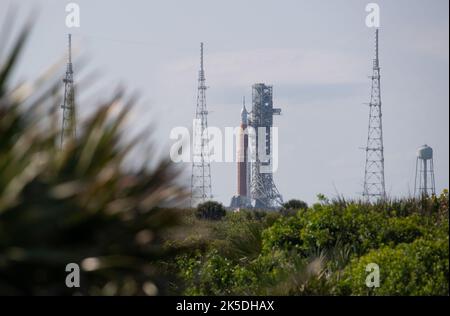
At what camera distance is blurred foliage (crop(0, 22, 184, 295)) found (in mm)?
5980

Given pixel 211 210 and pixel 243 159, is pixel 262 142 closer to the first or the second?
pixel 243 159

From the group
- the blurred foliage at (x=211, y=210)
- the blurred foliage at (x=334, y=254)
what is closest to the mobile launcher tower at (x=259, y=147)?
the blurred foliage at (x=211, y=210)

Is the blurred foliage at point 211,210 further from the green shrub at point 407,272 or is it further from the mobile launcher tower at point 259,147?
the mobile launcher tower at point 259,147

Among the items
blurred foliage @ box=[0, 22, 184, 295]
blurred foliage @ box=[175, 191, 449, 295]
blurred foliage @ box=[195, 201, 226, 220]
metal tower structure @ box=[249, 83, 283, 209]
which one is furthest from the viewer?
metal tower structure @ box=[249, 83, 283, 209]

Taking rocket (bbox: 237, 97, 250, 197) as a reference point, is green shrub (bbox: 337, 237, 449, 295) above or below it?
below

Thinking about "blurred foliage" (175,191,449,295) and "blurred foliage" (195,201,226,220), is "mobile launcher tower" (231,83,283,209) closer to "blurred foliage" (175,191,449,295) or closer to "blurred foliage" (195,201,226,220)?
"blurred foliage" (195,201,226,220)

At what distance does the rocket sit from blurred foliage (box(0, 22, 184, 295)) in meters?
122

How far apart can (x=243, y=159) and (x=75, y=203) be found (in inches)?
5224

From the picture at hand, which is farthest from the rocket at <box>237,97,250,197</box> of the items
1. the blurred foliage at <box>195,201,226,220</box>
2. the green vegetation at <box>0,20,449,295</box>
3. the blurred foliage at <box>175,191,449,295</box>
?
the green vegetation at <box>0,20,449,295</box>

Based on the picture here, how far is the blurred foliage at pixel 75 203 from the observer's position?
19.6ft

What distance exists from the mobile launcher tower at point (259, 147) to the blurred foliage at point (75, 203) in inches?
→ 4751
